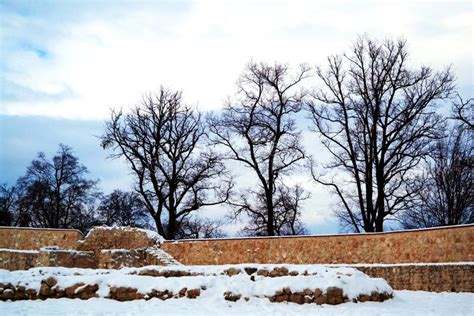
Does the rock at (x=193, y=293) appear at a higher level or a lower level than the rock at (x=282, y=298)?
higher

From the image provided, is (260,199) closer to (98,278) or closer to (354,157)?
(354,157)

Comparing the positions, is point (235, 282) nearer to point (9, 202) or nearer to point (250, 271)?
point (250, 271)

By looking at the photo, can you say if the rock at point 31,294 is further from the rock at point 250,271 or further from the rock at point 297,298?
the rock at point 297,298

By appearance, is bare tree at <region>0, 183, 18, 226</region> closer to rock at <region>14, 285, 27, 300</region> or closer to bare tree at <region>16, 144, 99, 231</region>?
bare tree at <region>16, 144, 99, 231</region>

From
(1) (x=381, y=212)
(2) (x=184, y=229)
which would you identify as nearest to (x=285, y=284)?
(1) (x=381, y=212)

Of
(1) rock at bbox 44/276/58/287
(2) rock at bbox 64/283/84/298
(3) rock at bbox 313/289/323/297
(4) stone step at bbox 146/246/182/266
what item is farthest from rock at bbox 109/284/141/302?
(4) stone step at bbox 146/246/182/266

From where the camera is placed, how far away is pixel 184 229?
4019cm

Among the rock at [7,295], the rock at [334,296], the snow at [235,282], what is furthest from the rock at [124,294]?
the rock at [334,296]

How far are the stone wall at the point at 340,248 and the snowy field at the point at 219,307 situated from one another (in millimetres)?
3647

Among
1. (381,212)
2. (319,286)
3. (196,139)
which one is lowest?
(319,286)

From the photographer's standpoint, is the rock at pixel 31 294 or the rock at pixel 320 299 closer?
the rock at pixel 320 299

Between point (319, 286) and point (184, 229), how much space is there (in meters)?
27.4

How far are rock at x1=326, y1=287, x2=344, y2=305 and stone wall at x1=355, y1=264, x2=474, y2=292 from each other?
5.40 meters

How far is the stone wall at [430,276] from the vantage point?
16.7 m
